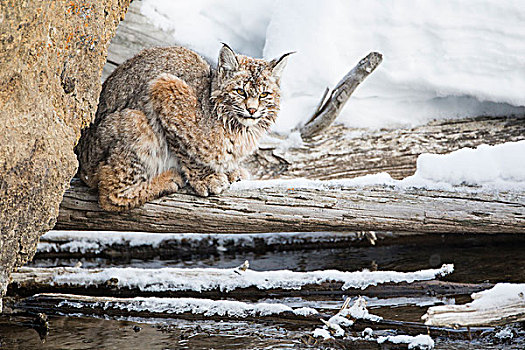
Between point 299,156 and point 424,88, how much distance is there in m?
1.51

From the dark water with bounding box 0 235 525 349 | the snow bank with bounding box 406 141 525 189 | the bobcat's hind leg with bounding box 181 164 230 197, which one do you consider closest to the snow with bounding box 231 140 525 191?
the snow bank with bounding box 406 141 525 189

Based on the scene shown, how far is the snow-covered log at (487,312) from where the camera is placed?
404cm

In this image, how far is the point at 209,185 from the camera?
4.66 metres

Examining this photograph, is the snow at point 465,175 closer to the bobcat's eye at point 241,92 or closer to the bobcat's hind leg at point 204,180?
the bobcat's hind leg at point 204,180

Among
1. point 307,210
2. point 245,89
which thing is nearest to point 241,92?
point 245,89

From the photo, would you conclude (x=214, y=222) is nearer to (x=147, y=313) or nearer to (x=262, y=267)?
(x=147, y=313)

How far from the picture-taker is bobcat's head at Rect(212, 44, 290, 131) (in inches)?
181

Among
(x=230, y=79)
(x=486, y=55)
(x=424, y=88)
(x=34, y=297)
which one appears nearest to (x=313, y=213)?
(x=230, y=79)

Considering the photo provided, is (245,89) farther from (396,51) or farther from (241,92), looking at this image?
(396,51)

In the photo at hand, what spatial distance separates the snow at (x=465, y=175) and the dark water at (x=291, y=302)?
3.05 ft

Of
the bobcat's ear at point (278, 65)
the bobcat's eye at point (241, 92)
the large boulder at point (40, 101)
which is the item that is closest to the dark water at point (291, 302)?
the large boulder at point (40, 101)

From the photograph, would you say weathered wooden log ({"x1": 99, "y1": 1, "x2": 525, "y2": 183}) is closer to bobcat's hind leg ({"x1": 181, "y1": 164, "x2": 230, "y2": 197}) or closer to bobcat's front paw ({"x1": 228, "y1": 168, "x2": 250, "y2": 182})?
bobcat's front paw ({"x1": 228, "y1": 168, "x2": 250, "y2": 182})

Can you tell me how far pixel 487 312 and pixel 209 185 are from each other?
2.10 meters

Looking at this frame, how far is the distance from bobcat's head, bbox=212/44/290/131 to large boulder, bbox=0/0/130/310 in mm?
1025
